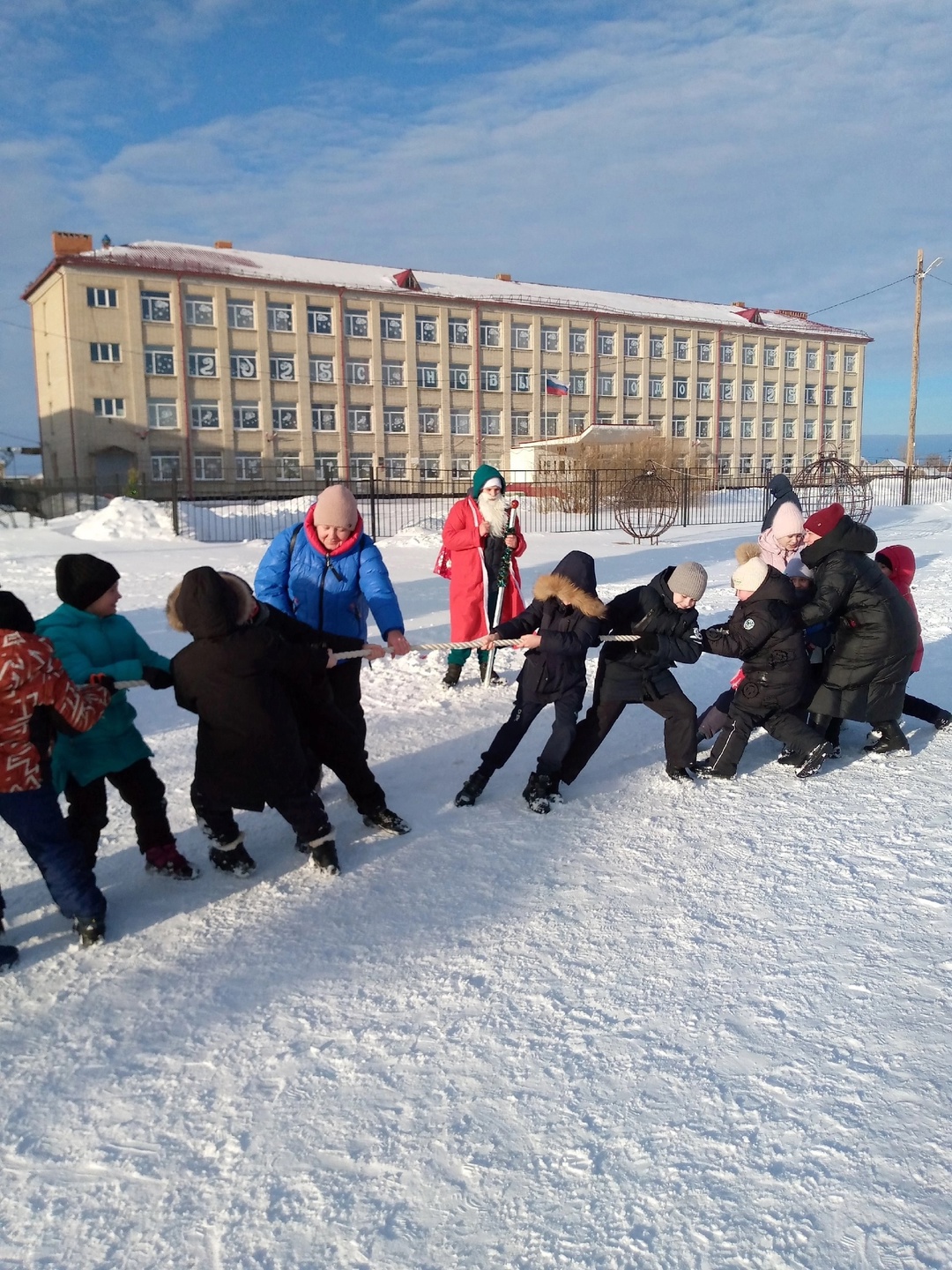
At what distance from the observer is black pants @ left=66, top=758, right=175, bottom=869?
3582 millimetres

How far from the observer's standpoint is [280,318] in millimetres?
42938

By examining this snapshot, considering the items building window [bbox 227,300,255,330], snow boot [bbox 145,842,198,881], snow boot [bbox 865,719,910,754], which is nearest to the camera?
snow boot [bbox 145,842,198,881]

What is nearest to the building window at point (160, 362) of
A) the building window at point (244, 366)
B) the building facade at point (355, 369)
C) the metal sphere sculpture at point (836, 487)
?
the building facade at point (355, 369)

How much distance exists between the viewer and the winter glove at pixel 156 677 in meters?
3.62

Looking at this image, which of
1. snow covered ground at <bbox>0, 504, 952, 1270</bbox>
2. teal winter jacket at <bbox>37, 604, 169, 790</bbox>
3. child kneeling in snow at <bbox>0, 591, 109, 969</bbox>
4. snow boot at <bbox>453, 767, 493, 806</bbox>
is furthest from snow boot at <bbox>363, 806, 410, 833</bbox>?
child kneeling in snow at <bbox>0, 591, 109, 969</bbox>

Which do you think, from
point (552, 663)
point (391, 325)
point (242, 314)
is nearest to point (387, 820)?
point (552, 663)

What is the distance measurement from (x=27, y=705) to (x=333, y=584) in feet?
5.87

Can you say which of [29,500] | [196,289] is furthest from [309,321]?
[29,500]

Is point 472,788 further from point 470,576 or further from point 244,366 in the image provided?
point 244,366

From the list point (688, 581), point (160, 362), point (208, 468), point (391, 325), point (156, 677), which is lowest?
point (156, 677)

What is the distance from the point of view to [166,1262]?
1940mm

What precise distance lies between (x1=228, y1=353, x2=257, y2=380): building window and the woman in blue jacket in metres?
40.8

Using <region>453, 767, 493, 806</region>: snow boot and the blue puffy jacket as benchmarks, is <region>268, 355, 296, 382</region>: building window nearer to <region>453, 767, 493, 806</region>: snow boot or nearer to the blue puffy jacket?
the blue puffy jacket

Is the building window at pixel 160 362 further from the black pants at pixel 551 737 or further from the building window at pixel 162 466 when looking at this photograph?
the black pants at pixel 551 737
